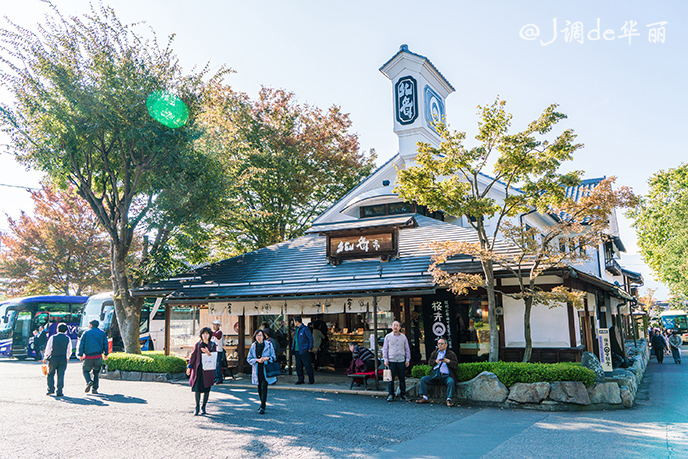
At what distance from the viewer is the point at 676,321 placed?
41094mm

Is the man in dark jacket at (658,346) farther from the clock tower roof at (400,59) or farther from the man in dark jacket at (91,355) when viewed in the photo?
the man in dark jacket at (91,355)

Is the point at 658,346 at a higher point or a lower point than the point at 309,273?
lower

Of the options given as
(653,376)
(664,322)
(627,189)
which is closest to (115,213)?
(627,189)

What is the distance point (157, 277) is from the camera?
1733 cm

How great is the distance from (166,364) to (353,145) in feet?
54.5

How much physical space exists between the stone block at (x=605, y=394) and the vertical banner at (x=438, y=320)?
428cm

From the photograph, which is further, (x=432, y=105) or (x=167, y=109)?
(x=432, y=105)

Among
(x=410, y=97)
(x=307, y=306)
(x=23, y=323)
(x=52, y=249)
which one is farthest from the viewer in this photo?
(x=52, y=249)

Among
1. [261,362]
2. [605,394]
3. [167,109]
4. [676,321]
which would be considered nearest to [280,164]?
[167,109]

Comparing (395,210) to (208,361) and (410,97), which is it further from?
(208,361)

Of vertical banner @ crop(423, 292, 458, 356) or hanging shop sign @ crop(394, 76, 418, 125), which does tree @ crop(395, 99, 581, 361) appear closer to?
vertical banner @ crop(423, 292, 458, 356)

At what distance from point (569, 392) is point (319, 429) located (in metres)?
5.28

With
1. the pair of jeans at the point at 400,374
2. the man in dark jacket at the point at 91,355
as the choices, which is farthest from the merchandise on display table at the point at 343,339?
the man in dark jacket at the point at 91,355

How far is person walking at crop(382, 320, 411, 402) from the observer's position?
36.0ft
